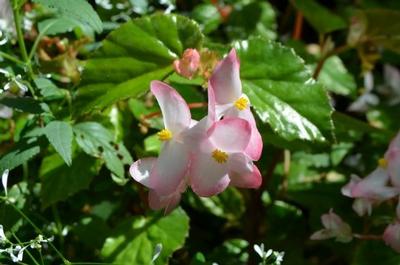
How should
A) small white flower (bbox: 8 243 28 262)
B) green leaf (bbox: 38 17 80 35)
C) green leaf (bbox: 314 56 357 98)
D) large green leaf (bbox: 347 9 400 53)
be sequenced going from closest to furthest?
small white flower (bbox: 8 243 28 262)
green leaf (bbox: 38 17 80 35)
large green leaf (bbox: 347 9 400 53)
green leaf (bbox: 314 56 357 98)

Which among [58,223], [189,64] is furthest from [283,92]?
[58,223]

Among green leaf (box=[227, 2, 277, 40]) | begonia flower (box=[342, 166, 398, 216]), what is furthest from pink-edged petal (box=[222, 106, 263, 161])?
green leaf (box=[227, 2, 277, 40])

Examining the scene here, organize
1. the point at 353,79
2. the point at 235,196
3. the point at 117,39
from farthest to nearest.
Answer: the point at 353,79
the point at 235,196
the point at 117,39

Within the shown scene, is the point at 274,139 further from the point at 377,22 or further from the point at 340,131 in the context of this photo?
the point at 377,22

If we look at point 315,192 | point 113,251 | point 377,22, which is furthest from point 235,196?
point 377,22

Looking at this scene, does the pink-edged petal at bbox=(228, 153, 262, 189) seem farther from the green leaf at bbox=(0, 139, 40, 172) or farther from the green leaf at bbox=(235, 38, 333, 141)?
the green leaf at bbox=(0, 139, 40, 172)

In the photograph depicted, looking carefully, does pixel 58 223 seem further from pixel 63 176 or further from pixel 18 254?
pixel 18 254
